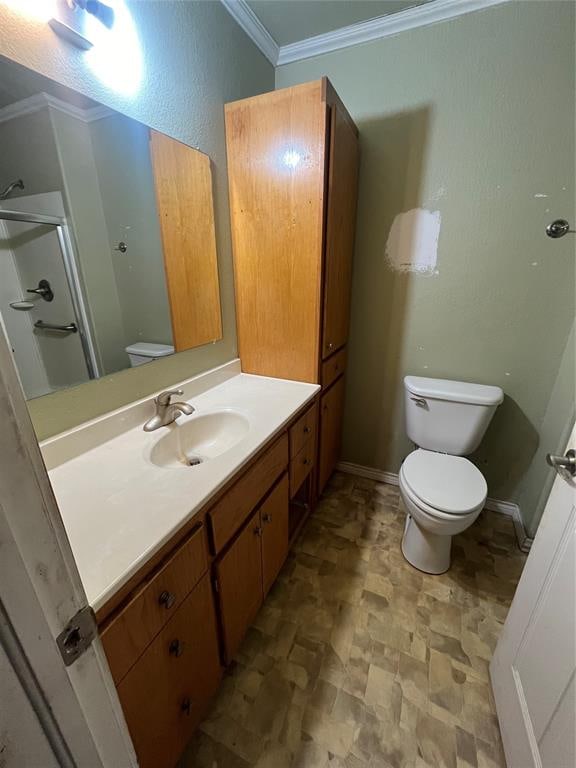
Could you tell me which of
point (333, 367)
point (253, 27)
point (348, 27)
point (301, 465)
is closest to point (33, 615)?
point (301, 465)

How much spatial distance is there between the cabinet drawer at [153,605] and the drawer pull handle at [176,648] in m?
0.09

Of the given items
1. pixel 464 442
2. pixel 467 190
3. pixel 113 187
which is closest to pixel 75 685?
pixel 113 187

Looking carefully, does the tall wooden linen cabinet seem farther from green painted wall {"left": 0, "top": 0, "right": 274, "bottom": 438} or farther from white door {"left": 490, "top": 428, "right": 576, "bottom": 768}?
white door {"left": 490, "top": 428, "right": 576, "bottom": 768}

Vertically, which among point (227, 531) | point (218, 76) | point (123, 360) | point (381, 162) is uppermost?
point (218, 76)

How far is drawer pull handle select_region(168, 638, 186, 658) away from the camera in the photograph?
745 mm

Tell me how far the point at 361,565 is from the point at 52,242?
176 centimetres

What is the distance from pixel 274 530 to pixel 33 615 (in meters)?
0.99

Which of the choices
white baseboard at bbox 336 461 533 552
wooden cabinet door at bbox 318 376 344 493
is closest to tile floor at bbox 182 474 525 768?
white baseboard at bbox 336 461 533 552

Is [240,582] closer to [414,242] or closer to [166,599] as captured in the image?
[166,599]

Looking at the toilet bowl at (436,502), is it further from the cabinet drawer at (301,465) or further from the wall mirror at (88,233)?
the wall mirror at (88,233)

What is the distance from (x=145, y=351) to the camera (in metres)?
1.17

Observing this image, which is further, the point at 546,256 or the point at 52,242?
the point at 546,256

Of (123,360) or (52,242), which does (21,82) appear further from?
(123,360)

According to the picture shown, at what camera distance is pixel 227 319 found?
1.56 m
